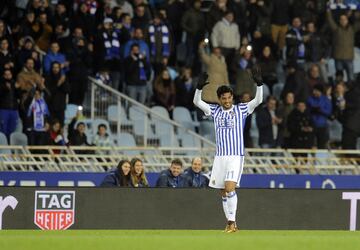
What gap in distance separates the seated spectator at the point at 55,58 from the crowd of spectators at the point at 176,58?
0.02 metres

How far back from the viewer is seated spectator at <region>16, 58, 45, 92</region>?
24344 millimetres

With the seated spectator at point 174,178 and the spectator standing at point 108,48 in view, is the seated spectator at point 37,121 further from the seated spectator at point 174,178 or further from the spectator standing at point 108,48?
the seated spectator at point 174,178

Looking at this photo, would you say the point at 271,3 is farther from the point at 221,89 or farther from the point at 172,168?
the point at 221,89

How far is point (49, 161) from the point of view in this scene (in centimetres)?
2312

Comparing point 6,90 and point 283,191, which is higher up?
point 6,90

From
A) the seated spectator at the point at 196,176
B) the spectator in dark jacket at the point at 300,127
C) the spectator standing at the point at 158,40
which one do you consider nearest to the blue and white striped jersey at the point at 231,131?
the seated spectator at the point at 196,176

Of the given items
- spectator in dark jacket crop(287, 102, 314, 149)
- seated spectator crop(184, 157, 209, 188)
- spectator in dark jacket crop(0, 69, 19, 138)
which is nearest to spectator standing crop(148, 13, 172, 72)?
spectator in dark jacket crop(287, 102, 314, 149)

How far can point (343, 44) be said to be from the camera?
27875 millimetres

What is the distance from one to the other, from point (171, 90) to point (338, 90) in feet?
11.2

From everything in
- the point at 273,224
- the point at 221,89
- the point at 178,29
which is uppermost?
the point at 178,29

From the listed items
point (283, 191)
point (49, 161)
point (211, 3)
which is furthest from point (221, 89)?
point (211, 3)

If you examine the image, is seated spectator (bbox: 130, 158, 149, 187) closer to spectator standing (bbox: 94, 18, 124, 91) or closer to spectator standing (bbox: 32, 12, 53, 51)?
spectator standing (bbox: 94, 18, 124, 91)

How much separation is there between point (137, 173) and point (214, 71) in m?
6.88
